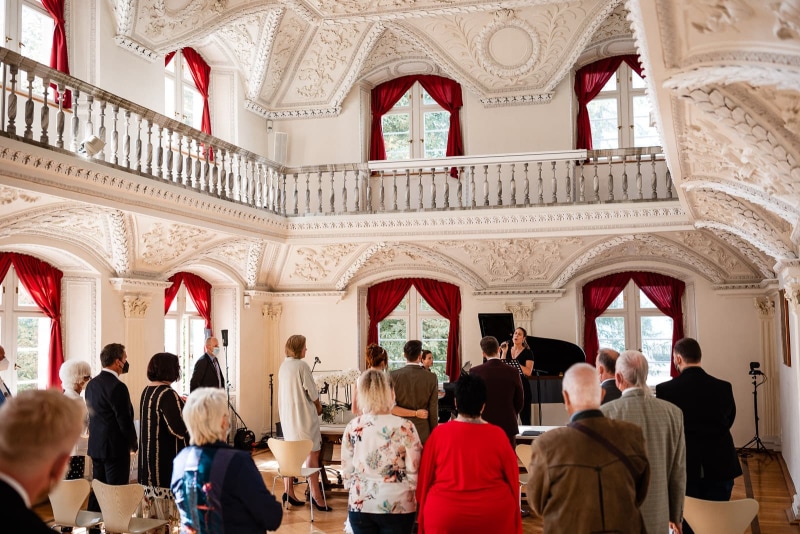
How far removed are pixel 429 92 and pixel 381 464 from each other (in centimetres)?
975

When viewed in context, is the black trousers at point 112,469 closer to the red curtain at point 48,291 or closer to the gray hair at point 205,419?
the gray hair at point 205,419

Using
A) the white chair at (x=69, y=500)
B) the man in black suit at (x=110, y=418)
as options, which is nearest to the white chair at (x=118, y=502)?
the white chair at (x=69, y=500)

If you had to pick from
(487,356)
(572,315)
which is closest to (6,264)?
(487,356)

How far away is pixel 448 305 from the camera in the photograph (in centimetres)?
1236

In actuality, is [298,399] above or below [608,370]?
below

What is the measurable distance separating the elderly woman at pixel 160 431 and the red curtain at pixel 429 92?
27.3 feet

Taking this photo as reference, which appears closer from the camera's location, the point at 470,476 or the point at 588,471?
the point at 588,471

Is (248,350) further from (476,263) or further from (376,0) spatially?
(376,0)

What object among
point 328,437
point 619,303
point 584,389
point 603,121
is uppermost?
point 603,121

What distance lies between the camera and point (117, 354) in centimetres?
518

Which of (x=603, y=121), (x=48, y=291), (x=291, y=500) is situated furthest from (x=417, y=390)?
(x=603, y=121)

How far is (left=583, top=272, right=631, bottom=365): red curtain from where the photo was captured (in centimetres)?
1188

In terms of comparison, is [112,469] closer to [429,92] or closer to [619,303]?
[619,303]

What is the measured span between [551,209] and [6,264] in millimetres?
6655
